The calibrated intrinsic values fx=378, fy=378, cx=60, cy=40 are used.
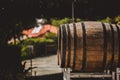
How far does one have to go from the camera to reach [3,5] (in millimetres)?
16062

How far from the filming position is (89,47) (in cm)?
871

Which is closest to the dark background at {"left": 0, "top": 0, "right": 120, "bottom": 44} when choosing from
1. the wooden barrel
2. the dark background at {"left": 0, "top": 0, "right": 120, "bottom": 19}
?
the dark background at {"left": 0, "top": 0, "right": 120, "bottom": 19}

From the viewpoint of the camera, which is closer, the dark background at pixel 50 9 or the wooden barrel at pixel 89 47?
the wooden barrel at pixel 89 47

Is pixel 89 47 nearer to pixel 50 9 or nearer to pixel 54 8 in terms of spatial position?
pixel 54 8

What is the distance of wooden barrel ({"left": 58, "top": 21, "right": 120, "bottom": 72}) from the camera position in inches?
343

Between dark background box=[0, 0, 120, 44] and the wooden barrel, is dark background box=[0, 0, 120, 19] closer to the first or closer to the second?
dark background box=[0, 0, 120, 44]

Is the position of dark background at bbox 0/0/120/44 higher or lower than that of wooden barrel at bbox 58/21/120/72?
higher

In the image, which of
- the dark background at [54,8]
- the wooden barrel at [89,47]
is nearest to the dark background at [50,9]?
the dark background at [54,8]

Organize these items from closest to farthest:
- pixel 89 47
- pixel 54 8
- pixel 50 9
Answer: pixel 89 47 → pixel 54 8 → pixel 50 9

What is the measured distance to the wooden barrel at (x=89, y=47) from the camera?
8.71m

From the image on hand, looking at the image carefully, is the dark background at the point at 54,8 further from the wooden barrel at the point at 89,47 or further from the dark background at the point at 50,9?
the wooden barrel at the point at 89,47

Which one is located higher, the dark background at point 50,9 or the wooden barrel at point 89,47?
the dark background at point 50,9

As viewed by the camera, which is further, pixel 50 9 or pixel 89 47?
pixel 50 9

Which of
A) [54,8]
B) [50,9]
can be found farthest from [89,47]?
[50,9]
